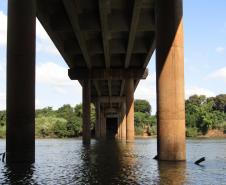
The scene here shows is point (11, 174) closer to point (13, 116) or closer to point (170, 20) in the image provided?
point (13, 116)

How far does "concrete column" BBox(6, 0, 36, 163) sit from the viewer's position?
2180cm

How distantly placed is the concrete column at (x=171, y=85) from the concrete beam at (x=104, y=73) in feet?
127

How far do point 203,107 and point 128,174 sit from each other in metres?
118

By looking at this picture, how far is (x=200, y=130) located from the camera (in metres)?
125

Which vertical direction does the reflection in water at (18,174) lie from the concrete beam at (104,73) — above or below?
below

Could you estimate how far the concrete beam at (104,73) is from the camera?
A: 60153 mm

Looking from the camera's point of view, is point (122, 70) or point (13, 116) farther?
point (122, 70)

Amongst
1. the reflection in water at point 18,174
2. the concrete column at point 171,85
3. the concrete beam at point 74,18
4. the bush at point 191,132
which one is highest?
the concrete beam at point 74,18

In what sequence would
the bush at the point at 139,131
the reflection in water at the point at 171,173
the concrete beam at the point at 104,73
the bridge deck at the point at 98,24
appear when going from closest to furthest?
the reflection in water at the point at 171,173 < the bridge deck at the point at 98,24 < the concrete beam at the point at 104,73 < the bush at the point at 139,131

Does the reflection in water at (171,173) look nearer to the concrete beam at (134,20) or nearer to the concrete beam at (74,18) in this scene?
the concrete beam at (134,20)

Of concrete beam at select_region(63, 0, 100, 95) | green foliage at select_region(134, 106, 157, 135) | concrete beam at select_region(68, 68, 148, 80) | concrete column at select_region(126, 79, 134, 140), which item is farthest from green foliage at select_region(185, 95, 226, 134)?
concrete beam at select_region(63, 0, 100, 95)

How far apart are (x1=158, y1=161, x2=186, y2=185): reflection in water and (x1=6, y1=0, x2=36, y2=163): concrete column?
23.1 ft

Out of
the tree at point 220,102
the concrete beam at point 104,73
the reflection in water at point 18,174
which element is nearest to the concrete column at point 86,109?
the concrete beam at point 104,73

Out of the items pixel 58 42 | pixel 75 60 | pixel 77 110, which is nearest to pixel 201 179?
pixel 58 42
